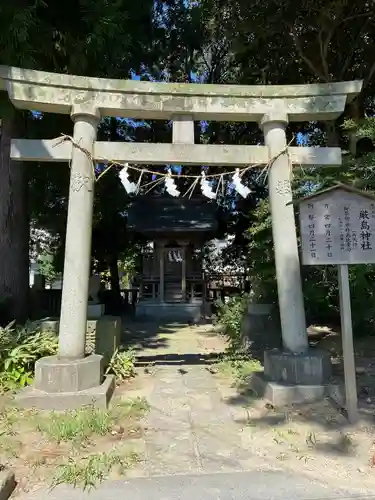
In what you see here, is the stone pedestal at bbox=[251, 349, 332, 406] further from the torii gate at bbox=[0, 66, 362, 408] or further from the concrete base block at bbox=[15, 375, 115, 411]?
the concrete base block at bbox=[15, 375, 115, 411]

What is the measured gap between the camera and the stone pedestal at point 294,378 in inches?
185

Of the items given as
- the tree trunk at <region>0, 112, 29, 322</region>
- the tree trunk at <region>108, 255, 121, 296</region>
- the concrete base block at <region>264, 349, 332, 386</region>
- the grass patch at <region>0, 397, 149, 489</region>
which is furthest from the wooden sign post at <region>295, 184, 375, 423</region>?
the tree trunk at <region>108, 255, 121, 296</region>

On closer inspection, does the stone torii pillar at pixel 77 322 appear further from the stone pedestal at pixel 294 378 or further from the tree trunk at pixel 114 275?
the tree trunk at pixel 114 275

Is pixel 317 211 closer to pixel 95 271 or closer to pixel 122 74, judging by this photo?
pixel 122 74

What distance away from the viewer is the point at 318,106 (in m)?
5.54

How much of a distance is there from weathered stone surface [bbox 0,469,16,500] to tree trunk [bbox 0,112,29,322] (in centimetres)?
617

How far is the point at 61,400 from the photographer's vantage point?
4.57 metres

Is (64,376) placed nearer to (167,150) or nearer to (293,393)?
(293,393)

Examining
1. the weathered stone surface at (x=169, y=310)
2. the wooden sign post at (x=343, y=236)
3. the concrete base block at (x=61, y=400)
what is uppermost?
the wooden sign post at (x=343, y=236)

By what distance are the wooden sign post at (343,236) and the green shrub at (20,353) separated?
3839mm

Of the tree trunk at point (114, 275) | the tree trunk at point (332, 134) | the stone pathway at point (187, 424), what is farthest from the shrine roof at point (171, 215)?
the stone pathway at point (187, 424)

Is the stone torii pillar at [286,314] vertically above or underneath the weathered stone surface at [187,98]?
underneath

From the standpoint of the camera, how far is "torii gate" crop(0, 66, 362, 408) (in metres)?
4.99

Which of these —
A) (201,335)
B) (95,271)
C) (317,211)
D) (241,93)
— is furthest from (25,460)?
(95,271)
